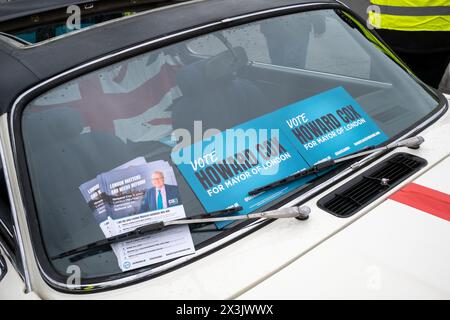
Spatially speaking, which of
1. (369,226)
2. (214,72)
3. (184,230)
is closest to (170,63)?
(214,72)

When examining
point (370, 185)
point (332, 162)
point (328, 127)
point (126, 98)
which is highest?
point (126, 98)

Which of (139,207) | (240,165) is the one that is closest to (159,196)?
(139,207)

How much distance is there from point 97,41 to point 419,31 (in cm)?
236

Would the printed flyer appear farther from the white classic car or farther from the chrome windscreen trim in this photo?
the chrome windscreen trim

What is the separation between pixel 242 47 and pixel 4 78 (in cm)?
98

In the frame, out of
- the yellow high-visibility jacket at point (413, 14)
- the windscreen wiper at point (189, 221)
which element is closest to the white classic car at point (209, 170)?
the windscreen wiper at point (189, 221)

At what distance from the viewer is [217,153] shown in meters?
1.64

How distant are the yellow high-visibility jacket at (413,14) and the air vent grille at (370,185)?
1.66m

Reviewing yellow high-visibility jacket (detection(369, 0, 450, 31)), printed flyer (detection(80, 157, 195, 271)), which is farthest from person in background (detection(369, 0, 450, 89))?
printed flyer (detection(80, 157, 195, 271))

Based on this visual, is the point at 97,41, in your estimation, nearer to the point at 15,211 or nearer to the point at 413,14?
the point at 15,211

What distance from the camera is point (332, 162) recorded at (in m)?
1.71

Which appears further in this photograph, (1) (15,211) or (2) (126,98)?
(2) (126,98)

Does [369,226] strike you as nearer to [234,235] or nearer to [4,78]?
[234,235]

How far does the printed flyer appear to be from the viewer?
55.5 inches
